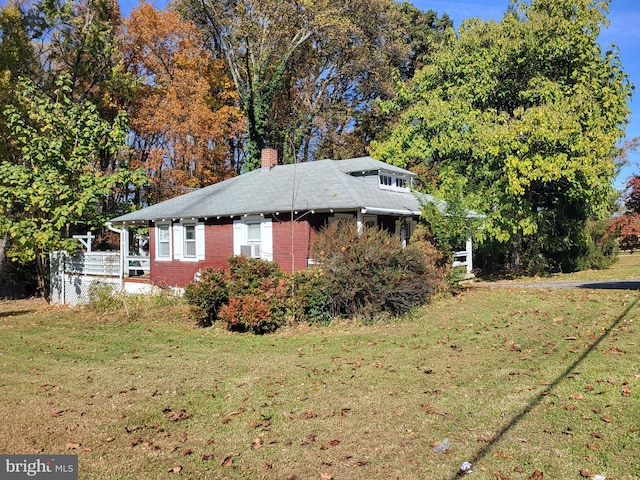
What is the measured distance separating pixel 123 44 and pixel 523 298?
2628 centimetres

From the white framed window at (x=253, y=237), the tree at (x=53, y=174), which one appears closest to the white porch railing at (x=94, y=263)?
the tree at (x=53, y=174)

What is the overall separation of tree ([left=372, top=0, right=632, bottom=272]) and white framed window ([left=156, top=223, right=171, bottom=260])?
12127mm

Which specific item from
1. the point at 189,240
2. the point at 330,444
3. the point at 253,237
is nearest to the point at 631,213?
the point at 253,237

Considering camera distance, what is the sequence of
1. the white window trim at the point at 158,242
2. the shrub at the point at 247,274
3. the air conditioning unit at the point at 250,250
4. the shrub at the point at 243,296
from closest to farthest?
1. the shrub at the point at 243,296
2. the shrub at the point at 247,274
3. the air conditioning unit at the point at 250,250
4. the white window trim at the point at 158,242

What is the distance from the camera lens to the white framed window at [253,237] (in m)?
17.9

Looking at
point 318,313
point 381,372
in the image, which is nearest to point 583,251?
point 318,313

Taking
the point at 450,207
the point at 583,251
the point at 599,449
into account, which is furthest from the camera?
the point at 583,251

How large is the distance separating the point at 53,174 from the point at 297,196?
905cm

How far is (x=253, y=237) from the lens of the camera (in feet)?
60.6

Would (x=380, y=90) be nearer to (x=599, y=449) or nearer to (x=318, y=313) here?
(x=318, y=313)

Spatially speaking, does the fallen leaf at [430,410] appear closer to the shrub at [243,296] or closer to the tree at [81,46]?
the shrub at [243,296]

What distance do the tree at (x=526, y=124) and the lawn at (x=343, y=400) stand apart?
10.7 metres

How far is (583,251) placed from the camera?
1109 inches

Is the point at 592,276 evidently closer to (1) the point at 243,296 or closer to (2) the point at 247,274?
(2) the point at 247,274
